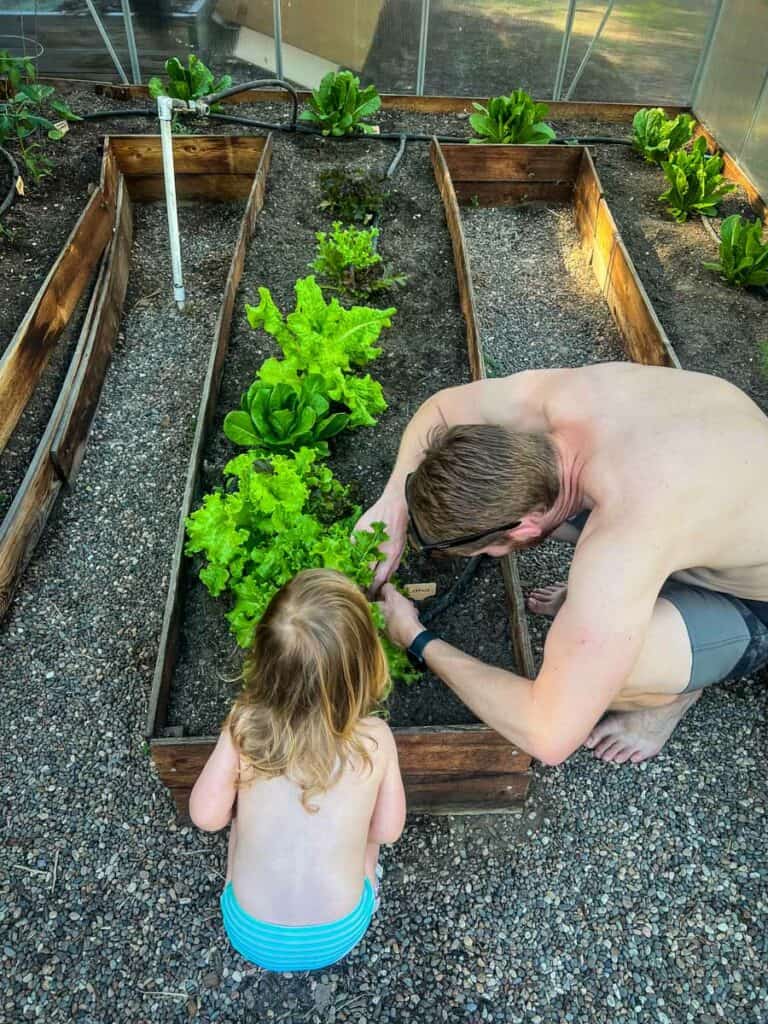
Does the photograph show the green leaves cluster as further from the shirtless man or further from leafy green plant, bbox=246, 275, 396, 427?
the shirtless man

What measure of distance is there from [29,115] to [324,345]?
10.1 feet

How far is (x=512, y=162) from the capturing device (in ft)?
18.4

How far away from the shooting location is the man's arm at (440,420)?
2521mm

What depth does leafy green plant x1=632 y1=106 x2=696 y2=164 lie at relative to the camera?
5766 millimetres

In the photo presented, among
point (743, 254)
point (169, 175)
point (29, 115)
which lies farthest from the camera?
point (29, 115)

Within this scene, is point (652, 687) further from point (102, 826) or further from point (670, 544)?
point (102, 826)

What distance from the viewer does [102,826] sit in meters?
2.50

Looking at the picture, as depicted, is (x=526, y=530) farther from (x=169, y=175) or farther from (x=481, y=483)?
(x=169, y=175)

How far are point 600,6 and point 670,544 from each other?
6.01 metres

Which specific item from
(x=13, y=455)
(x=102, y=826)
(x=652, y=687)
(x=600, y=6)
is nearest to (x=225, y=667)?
(x=102, y=826)

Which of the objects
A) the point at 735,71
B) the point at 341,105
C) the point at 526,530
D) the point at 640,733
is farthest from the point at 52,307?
the point at 735,71

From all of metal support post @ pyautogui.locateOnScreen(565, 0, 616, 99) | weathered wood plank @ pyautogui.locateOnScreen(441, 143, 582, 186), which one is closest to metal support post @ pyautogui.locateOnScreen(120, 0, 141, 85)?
weathered wood plank @ pyautogui.locateOnScreen(441, 143, 582, 186)

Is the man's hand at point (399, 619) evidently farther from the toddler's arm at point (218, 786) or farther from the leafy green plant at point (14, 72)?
the leafy green plant at point (14, 72)

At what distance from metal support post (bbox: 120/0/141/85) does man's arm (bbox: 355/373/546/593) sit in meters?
5.14
